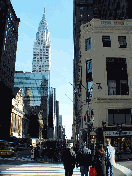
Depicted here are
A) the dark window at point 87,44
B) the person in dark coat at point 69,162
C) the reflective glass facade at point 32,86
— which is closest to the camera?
the person in dark coat at point 69,162

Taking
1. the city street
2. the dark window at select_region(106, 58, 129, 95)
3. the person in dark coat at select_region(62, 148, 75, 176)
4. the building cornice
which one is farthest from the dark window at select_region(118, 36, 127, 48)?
the person in dark coat at select_region(62, 148, 75, 176)

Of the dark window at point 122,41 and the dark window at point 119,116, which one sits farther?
the dark window at point 122,41

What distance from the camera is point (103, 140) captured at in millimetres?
27109

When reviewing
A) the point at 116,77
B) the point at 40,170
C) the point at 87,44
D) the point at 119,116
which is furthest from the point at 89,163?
the point at 87,44

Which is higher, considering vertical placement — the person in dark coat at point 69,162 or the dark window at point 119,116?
the dark window at point 119,116

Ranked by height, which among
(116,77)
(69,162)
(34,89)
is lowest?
(69,162)

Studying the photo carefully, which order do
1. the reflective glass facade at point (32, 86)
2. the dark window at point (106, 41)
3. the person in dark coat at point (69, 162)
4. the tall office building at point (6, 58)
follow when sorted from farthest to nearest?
the reflective glass facade at point (32, 86)
the tall office building at point (6, 58)
the dark window at point (106, 41)
the person in dark coat at point (69, 162)

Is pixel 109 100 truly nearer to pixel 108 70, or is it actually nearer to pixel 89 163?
pixel 108 70

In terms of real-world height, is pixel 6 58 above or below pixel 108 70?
above

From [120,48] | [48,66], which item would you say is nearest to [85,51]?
[120,48]

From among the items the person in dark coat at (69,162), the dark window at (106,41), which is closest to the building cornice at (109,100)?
the dark window at (106,41)

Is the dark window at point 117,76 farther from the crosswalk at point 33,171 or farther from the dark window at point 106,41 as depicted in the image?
the crosswalk at point 33,171

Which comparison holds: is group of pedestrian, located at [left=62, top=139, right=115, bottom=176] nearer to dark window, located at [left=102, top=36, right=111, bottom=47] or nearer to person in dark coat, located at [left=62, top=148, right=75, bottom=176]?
person in dark coat, located at [left=62, top=148, right=75, bottom=176]

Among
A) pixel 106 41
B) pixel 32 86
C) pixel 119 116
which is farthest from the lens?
pixel 32 86
